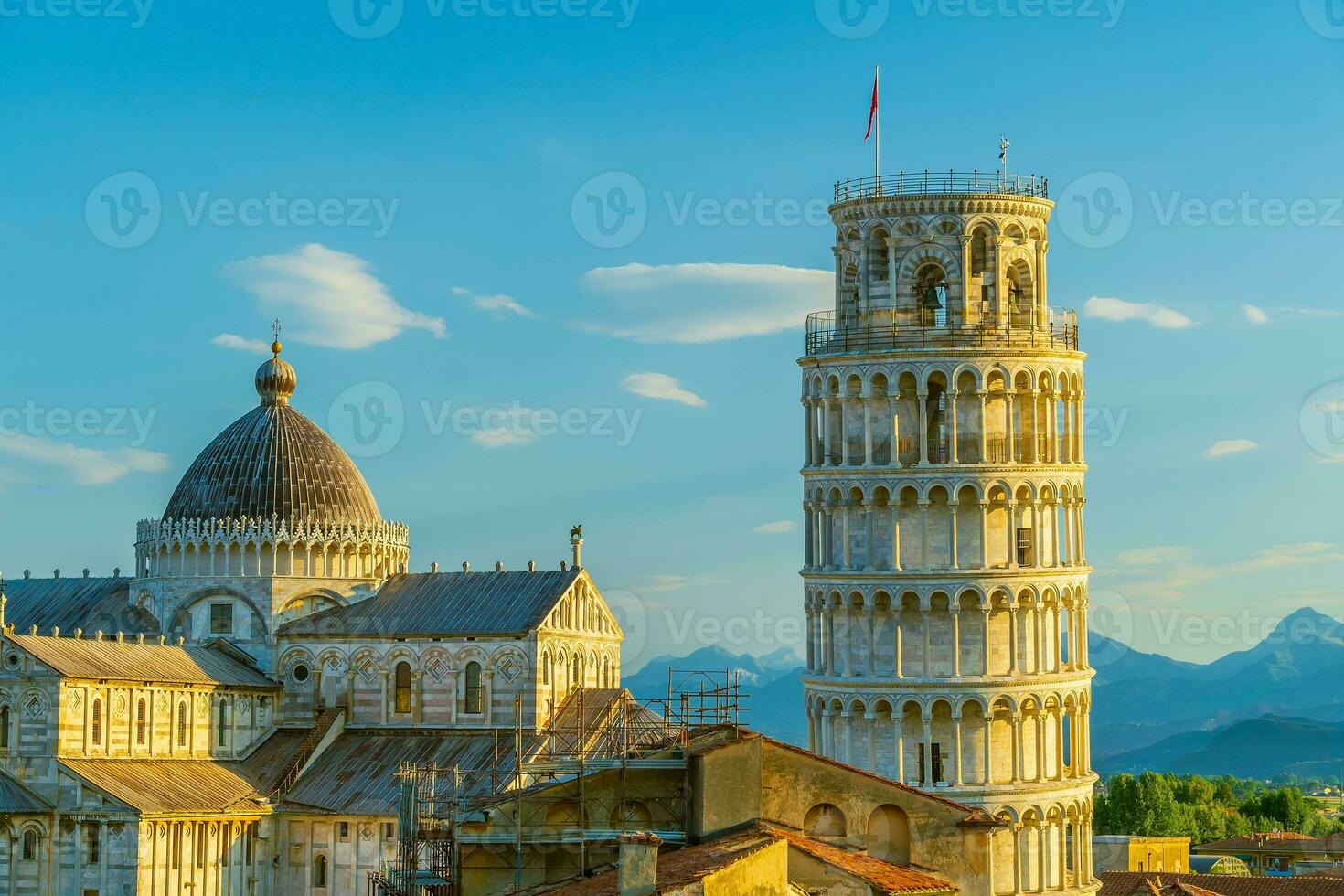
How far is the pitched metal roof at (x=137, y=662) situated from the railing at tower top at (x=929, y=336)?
1057 inches

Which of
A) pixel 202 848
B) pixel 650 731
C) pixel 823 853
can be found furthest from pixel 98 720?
pixel 823 853

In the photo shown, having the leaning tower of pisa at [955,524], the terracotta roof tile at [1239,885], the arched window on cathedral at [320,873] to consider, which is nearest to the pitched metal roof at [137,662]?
the arched window on cathedral at [320,873]

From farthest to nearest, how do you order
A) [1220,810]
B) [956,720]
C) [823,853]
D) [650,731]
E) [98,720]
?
1. [1220,810]
2. [956,720]
3. [98,720]
4. [650,731]
5. [823,853]

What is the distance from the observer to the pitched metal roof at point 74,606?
93562 mm

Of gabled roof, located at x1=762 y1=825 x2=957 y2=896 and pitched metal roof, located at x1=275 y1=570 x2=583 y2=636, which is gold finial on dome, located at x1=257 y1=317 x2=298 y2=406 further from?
gabled roof, located at x1=762 y1=825 x2=957 y2=896

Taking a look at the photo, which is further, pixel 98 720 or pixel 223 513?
pixel 223 513

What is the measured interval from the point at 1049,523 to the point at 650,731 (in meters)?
30.1

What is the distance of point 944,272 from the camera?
9138cm

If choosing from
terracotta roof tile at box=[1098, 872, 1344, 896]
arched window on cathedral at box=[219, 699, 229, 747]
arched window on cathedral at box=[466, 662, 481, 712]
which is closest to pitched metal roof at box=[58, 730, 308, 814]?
arched window on cathedral at box=[219, 699, 229, 747]

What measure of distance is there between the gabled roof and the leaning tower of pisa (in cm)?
2940

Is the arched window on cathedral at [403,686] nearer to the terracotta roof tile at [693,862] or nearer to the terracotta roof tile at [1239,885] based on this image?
the terracotta roof tile at [693,862]

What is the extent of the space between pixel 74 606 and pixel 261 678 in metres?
10.4

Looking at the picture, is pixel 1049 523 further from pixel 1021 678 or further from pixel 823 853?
pixel 823 853

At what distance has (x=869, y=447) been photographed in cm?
8975
